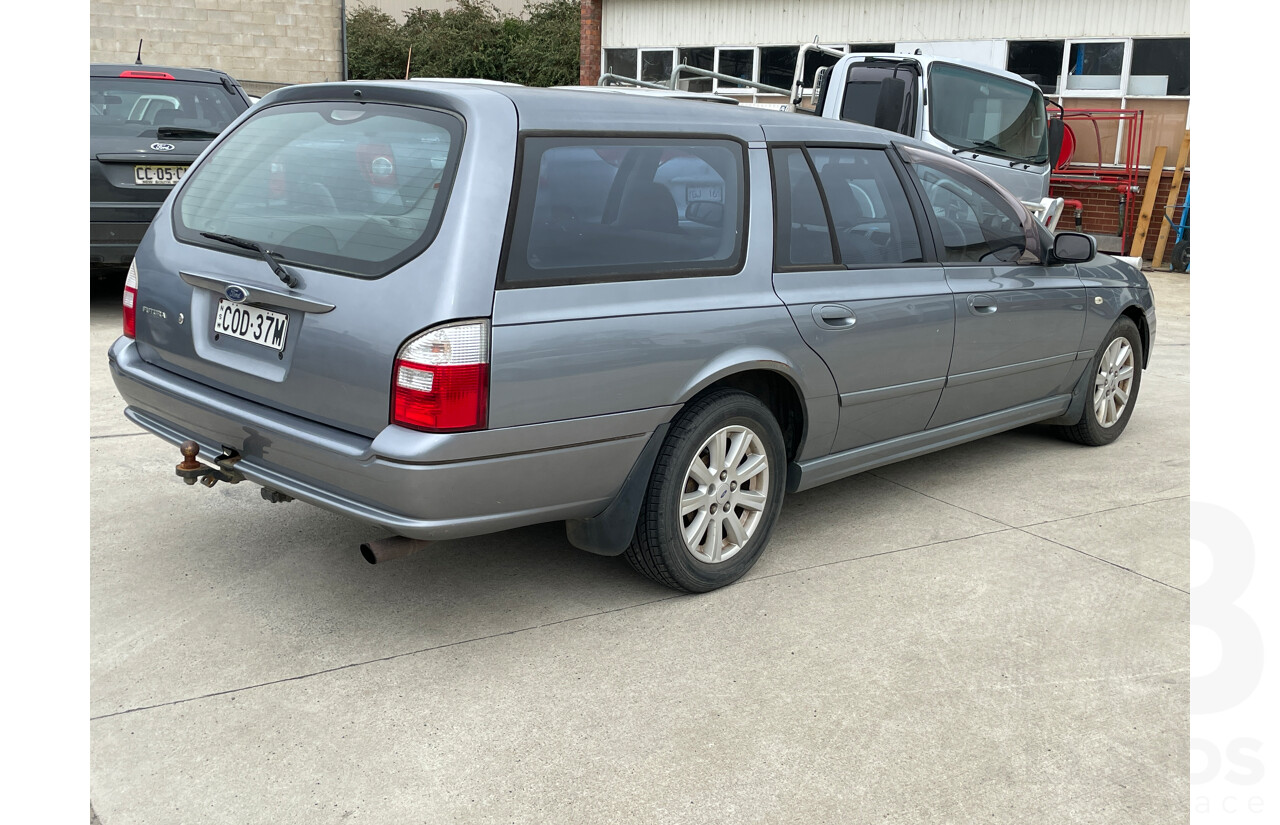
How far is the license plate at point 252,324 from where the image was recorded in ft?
10.7

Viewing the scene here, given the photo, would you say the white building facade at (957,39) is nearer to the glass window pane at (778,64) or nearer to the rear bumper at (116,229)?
the glass window pane at (778,64)

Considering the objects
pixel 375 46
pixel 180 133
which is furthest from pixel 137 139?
pixel 375 46

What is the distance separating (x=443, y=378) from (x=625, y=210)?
2.86 ft

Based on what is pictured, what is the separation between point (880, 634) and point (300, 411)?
6.33 feet

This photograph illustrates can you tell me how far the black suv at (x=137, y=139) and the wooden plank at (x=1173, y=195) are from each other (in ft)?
39.4

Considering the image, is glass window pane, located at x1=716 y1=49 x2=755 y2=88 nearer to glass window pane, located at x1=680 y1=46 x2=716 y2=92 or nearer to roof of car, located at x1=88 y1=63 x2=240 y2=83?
glass window pane, located at x1=680 y1=46 x2=716 y2=92

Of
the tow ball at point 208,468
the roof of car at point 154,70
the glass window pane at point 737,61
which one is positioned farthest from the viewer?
the glass window pane at point 737,61

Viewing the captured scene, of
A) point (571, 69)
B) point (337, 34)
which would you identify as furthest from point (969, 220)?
point (571, 69)

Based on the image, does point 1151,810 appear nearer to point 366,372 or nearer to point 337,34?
point 366,372

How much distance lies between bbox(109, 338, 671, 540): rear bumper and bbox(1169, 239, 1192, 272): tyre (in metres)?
13.7

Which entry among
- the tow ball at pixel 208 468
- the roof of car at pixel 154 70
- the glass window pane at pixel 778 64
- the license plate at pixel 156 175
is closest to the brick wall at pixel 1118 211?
the glass window pane at pixel 778 64

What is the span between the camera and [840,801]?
2.67 meters

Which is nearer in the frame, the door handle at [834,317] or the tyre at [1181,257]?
the door handle at [834,317]

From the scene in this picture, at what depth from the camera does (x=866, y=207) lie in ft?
14.1
